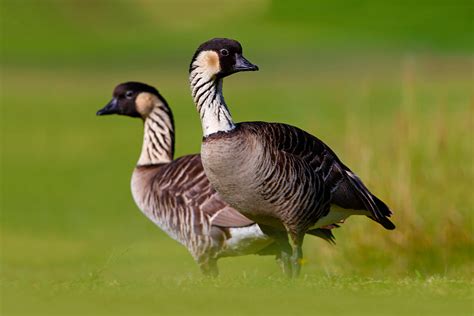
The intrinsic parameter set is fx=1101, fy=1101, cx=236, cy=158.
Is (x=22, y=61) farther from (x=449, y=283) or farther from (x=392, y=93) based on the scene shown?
(x=449, y=283)

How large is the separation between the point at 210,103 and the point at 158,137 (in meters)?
4.45

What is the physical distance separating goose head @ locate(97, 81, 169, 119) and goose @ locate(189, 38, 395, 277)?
14.6 feet

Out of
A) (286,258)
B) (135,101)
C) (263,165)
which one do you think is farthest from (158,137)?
(263,165)

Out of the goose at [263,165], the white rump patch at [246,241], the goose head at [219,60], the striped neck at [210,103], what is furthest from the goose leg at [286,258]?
the goose head at [219,60]

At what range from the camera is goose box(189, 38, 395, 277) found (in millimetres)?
9797

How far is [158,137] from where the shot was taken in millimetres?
14398

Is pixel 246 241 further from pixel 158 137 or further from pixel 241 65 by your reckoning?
pixel 158 137

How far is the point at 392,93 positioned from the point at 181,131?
12.2 metres

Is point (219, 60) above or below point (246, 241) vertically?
above

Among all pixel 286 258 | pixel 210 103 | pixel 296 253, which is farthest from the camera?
pixel 286 258

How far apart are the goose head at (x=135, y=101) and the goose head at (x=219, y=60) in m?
4.46

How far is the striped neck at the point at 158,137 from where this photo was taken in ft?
46.8

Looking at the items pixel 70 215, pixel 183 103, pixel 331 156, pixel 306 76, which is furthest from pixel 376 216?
pixel 306 76

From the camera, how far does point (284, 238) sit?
35.8ft
